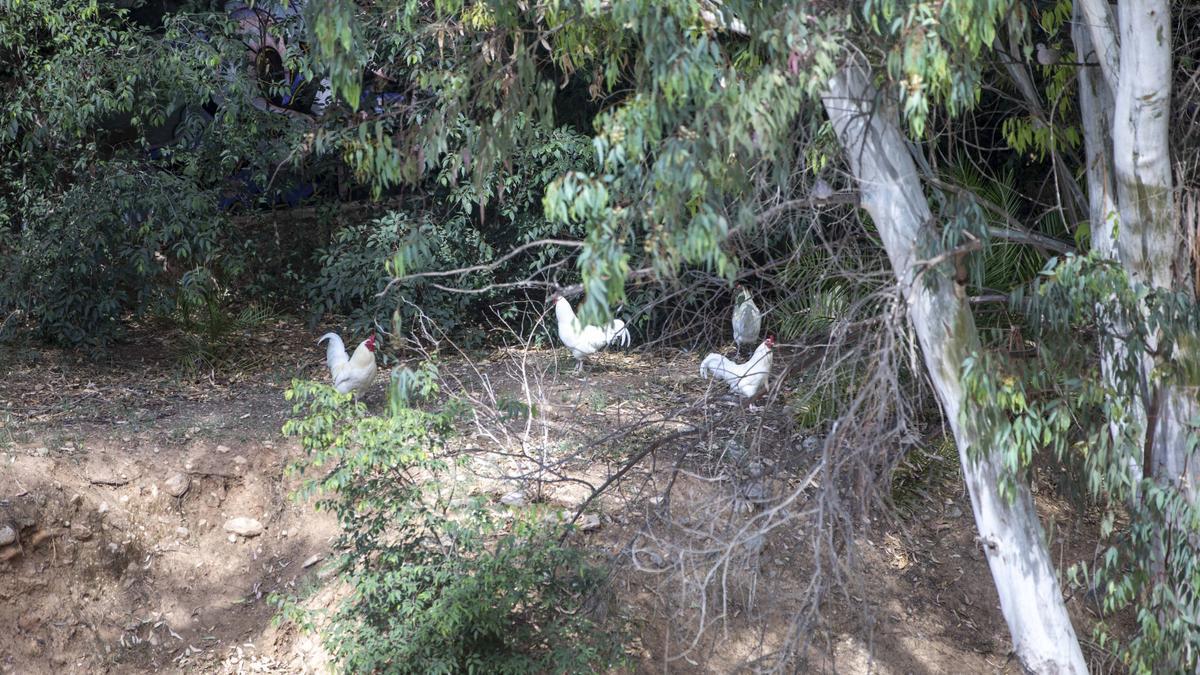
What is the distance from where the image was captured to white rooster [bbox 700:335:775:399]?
704 centimetres

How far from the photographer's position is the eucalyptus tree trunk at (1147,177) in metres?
5.10

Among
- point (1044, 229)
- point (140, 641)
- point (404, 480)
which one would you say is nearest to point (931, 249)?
point (404, 480)

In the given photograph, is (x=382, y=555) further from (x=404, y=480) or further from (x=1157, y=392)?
(x=1157, y=392)

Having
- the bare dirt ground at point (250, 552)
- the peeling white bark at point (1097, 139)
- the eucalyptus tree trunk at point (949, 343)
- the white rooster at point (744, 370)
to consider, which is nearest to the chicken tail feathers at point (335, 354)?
the bare dirt ground at point (250, 552)

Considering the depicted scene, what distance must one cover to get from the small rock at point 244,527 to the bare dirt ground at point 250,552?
26 mm

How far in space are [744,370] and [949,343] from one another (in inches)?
102

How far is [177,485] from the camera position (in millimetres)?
7535

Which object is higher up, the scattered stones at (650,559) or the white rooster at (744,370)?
the white rooster at (744,370)

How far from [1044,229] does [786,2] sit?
14.6ft

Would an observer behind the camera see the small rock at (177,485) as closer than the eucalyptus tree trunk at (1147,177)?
No

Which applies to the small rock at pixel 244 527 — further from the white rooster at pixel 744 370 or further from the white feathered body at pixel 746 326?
the white feathered body at pixel 746 326

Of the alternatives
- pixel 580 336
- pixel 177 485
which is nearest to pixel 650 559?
pixel 580 336

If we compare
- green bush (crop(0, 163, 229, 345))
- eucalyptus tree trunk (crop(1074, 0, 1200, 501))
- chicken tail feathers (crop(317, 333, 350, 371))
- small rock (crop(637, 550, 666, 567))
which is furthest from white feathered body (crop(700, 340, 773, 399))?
green bush (crop(0, 163, 229, 345))

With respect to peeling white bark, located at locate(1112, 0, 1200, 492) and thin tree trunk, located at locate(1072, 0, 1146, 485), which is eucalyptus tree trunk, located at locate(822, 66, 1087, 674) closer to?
thin tree trunk, located at locate(1072, 0, 1146, 485)
